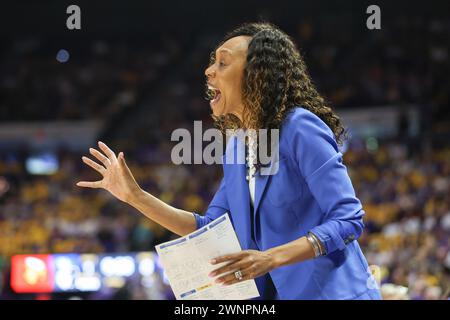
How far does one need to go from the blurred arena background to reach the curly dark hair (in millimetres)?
5002

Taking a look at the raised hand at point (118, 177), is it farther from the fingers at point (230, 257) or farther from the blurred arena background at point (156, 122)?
the blurred arena background at point (156, 122)

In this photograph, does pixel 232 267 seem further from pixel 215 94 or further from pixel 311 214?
pixel 215 94

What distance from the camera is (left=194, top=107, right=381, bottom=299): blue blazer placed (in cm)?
240

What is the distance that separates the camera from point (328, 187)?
7.87 ft

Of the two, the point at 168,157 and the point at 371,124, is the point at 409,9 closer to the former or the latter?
the point at 371,124

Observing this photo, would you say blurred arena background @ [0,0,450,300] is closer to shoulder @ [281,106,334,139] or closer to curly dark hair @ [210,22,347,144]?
curly dark hair @ [210,22,347,144]

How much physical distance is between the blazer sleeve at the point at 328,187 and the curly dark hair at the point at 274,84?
0.49 ft

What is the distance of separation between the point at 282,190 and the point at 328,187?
0.52 feet

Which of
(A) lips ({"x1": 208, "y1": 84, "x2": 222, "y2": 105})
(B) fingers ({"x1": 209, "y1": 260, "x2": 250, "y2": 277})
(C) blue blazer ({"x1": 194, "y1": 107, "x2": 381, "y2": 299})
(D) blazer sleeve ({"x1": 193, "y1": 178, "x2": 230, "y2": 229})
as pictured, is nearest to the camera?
(B) fingers ({"x1": 209, "y1": 260, "x2": 250, "y2": 277})

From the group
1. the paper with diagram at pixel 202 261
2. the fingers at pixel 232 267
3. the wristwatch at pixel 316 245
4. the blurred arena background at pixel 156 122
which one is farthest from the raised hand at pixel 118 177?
the blurred arena background at pixel 156 122

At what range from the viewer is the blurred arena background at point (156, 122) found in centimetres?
1135

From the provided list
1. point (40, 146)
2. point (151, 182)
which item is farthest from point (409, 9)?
point (40, 146)

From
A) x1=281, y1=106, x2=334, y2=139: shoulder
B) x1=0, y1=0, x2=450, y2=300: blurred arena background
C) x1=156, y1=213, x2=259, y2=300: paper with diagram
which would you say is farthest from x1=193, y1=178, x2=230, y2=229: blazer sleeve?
x1=0, y1=0, x2=450, y2=300: blurred arena background

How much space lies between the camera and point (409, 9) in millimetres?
16484
